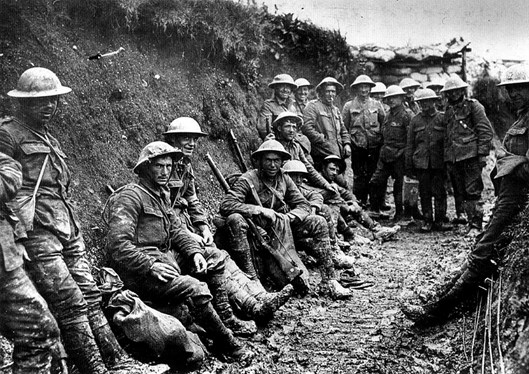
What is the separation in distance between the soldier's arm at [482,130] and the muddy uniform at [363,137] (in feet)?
7.72

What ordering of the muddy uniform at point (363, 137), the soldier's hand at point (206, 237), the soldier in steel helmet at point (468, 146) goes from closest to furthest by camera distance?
the soldier's hand at point (206, 237), the soldier in steel helmet at point (468, 146), the muddy uniform at point (363, 137)

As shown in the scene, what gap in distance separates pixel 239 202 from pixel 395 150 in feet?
16.3

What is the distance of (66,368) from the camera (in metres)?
4.33

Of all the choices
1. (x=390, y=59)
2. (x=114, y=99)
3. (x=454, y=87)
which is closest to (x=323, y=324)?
(x=114, y=99)

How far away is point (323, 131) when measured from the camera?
36.5 ft

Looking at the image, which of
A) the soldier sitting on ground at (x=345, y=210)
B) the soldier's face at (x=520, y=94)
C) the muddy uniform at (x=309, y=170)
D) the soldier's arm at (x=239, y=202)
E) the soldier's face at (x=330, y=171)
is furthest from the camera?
the soldier's face at (x=330, y=171)

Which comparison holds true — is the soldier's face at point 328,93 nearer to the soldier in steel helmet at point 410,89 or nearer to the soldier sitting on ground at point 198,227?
the soldier in steel helmet at point 410,89

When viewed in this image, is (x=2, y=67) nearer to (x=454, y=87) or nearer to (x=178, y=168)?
(x=178, y=168)

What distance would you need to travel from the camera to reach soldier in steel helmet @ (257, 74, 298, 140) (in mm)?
9930

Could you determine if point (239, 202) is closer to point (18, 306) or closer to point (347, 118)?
point (18, 306)

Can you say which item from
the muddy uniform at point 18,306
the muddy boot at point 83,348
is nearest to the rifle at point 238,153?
the muddy boot at point 83,348

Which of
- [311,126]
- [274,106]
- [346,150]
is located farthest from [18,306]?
[346,150]

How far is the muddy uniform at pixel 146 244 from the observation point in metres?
5.14

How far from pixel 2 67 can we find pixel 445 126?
7.40 meters
